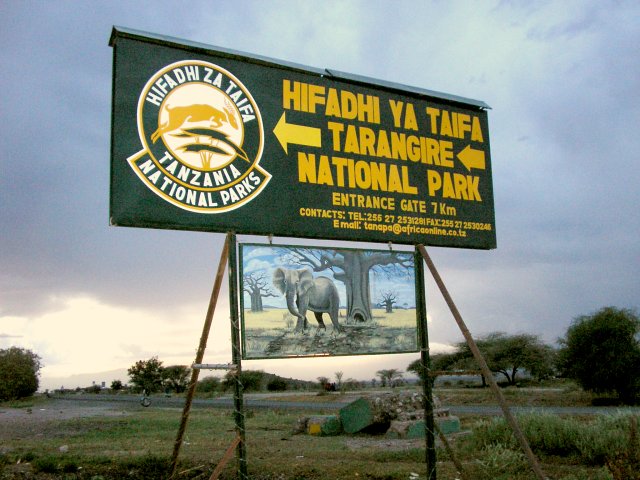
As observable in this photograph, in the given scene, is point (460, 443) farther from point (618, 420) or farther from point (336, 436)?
point (336, 436)

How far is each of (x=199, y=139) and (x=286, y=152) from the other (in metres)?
1.42

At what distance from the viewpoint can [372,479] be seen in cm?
954

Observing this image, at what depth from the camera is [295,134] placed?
945 cm

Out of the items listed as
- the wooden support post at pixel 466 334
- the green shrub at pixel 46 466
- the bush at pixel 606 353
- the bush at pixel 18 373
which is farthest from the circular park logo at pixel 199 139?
the bush at pixel 18 373

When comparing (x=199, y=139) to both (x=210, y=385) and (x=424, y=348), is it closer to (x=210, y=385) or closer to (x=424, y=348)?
(x=424, y=348)

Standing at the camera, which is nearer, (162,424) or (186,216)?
(186,216)

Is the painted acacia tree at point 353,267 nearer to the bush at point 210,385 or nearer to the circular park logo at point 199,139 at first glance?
the circular park logo at point 199,139

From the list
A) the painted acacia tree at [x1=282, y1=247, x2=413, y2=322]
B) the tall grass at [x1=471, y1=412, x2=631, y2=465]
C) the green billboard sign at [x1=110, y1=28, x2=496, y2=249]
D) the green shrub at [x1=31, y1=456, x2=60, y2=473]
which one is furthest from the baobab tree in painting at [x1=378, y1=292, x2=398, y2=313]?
the green shrub at [x1=31, y1=456, x2=60, y2=473]

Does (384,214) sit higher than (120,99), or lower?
lower

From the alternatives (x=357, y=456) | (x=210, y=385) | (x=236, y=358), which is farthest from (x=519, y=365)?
(x=236, y=358)

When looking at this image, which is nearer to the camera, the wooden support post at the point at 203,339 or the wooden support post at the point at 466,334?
the wooden support post at the point at 203,339

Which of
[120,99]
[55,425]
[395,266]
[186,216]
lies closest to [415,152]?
[395,266]

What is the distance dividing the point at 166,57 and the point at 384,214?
428cm

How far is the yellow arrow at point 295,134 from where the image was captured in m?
9.31
